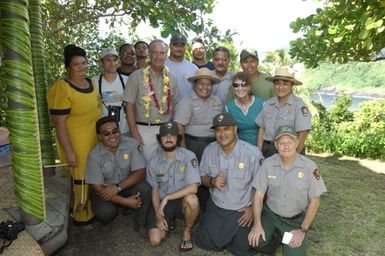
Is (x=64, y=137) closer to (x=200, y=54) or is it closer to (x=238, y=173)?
(x=238, y=173)

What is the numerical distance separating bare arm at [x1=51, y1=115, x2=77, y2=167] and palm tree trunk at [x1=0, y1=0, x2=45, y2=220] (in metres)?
0.94

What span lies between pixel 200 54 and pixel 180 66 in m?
0.42

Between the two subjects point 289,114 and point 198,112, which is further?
point 198,112

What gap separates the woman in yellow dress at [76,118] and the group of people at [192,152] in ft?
0.04

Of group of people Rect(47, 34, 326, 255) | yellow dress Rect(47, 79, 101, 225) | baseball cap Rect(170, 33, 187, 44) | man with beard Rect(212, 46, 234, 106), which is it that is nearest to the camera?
Answer: group of people Rect(47, 34, 326, 255)

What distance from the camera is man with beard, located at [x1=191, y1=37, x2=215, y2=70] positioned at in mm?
5117

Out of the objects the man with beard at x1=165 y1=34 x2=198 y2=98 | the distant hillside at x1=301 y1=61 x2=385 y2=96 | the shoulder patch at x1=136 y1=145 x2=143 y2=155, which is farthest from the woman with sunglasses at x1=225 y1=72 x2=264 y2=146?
the distant hillside at x1=301 y1=61 x2=385 y2=96

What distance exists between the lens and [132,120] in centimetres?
432

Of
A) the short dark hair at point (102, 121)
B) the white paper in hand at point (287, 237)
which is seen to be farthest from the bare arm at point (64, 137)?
the white paper in hand at point (287, 237)

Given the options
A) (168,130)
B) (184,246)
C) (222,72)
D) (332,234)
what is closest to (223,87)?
(222,72)

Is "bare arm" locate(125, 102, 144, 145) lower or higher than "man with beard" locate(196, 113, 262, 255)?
higher

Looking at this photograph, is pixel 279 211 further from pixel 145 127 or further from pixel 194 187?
pixel 145 127

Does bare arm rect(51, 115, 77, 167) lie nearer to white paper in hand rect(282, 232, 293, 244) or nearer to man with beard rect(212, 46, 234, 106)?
man with beard rect(212, 46, 234, 106)

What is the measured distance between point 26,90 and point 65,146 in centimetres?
120
